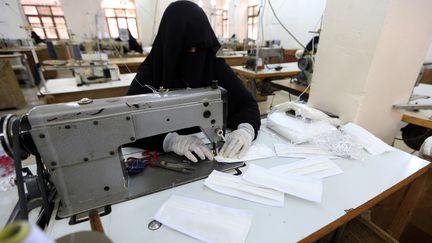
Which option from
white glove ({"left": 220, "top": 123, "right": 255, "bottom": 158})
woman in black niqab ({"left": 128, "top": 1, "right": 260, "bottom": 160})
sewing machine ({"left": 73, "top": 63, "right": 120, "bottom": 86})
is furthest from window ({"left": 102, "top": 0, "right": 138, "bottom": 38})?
white glove ({"left": 220, "top": 123, "right": 255, "bottom": 158})

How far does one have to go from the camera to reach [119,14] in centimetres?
922

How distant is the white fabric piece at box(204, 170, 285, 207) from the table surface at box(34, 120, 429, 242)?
19mm

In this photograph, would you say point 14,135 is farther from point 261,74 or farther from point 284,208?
point 261,74

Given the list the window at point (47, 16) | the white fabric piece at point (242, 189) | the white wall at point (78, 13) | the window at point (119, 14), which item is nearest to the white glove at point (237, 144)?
the white fabric piece at point (242, 189)

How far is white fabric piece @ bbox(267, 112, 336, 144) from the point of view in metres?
1.04

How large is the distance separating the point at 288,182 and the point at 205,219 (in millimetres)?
326

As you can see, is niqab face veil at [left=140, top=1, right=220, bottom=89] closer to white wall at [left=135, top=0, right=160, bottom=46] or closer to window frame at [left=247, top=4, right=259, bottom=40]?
window frame at [left=247, top=4, right=259, bottom=40]

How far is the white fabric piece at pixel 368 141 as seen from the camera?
0.97 m

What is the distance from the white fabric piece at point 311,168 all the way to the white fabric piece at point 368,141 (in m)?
0.26

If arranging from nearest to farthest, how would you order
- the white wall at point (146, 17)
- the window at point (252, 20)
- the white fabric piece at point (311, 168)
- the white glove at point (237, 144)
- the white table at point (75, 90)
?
the white fabric piece at point (311, 168) → the white glove at point (237, 144) → the white table at point (75, 90) → the window at point (252, 20) → the white wall at point (146, 17)

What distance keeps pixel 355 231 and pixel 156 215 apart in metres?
1.04

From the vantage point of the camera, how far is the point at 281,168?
0.84 metres

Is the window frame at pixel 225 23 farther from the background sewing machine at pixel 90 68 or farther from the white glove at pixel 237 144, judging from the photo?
the white glove at pixel 237 144

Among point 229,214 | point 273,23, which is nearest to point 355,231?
point 229,214
